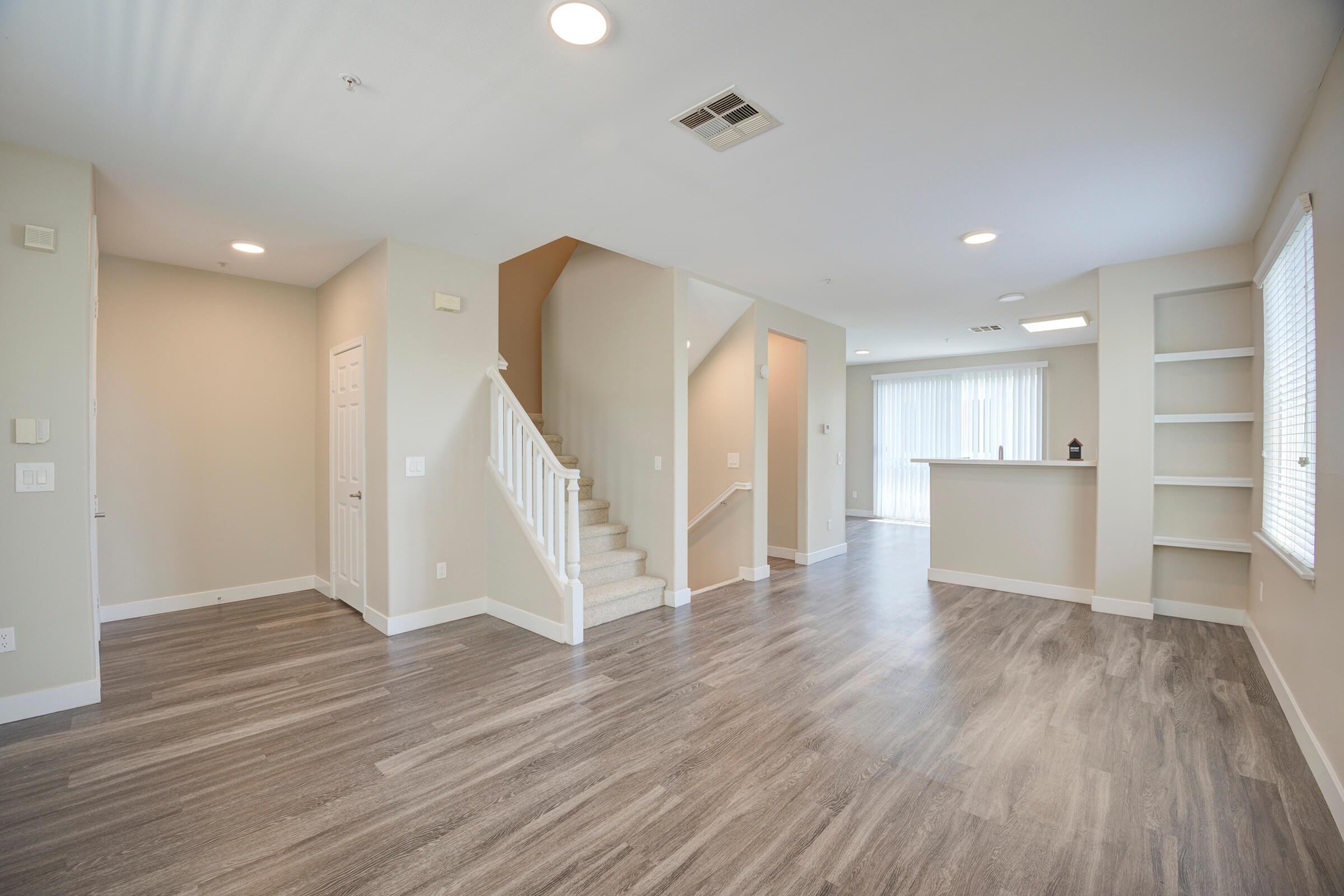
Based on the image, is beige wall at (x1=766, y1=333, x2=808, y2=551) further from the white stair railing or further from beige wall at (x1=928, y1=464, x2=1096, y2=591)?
the white stair railing

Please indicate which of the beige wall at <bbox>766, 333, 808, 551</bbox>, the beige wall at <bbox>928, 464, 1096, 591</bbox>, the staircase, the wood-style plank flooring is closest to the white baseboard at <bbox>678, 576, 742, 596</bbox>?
the staircase

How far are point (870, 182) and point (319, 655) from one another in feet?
14.1

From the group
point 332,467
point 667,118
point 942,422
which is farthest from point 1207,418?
point 332,467

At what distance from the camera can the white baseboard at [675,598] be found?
189 inches

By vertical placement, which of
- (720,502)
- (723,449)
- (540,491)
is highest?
(723,449)

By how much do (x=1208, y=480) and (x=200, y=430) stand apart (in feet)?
25.3

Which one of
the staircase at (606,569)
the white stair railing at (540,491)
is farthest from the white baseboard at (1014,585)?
the white stair railing at (540,491)

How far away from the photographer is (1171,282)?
4.38 m

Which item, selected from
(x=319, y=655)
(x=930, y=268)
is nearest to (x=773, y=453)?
(x=930, y=268)

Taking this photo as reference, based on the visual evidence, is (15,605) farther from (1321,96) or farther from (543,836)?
(1321,96)

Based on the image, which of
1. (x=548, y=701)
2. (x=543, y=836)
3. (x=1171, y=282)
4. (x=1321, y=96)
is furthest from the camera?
(x=1171, y=282)

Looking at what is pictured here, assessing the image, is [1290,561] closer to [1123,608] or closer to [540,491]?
[1123,608]

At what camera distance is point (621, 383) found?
16.9 feet

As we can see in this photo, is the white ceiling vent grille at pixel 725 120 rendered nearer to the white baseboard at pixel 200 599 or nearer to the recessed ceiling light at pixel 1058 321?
the white baseboard at pixel 200 599
